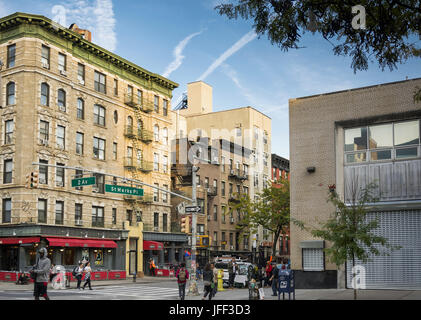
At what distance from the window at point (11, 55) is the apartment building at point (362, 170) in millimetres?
26323

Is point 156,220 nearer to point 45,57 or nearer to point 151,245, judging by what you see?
point 151,245

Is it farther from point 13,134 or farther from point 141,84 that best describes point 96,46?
point 13,134

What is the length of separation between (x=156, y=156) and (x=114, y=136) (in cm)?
721

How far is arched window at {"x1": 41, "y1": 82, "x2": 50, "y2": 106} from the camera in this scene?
1756 inches

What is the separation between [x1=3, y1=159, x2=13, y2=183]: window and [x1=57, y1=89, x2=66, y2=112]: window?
20.7ft

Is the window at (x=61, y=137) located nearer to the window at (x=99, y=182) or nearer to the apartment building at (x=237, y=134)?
the window at (x=99, y=182)

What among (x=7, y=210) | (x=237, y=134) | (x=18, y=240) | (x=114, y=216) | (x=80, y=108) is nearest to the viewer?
(x=18, y=240)

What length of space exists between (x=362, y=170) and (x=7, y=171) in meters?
29.7

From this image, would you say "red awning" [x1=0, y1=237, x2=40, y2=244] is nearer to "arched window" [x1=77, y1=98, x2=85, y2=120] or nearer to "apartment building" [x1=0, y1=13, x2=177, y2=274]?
"apartment building" [x1=0, y1=13, x2=177, y2=274]

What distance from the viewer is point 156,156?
58.8 metres

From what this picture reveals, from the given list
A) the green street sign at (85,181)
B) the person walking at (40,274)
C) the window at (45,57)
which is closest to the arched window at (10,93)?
the window at (45,57)

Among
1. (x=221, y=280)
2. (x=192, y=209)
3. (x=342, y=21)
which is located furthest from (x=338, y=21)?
(x=221, y=280)

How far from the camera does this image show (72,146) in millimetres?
47469

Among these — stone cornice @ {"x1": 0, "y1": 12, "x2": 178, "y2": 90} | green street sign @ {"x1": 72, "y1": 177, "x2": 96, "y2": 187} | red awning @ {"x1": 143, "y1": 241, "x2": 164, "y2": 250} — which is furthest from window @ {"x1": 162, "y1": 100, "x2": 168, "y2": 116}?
green street sign @ {"x1": 72, "y1": 177, "x2": 96, "y2": 187}
